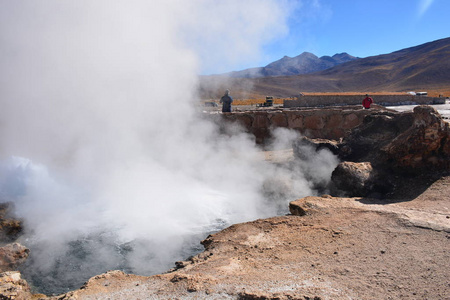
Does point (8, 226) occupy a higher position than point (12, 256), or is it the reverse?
point (8, 226)

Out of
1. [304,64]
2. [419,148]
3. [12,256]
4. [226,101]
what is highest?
[304,64]

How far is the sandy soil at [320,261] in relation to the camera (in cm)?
245

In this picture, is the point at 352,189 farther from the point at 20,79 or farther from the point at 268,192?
the point at 20,79

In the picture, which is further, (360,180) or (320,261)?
(360,180)

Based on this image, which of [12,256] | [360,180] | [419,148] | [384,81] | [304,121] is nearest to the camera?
[12,256]

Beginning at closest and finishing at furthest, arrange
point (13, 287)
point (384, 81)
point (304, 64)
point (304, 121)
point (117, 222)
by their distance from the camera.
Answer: point (13, 287), point (117, 222), point (304, 121), point (384, 81), point (304, 64)

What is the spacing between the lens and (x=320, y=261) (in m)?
2.87

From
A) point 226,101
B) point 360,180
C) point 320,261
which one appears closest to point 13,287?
point 320,261

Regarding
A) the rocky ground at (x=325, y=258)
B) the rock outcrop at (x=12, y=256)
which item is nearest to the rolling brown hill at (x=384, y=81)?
the rocky ground at (x=325, y=258)

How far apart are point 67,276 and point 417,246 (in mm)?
3394

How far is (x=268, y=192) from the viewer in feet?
18.5

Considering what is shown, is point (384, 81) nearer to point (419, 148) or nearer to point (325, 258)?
point (419, 148)

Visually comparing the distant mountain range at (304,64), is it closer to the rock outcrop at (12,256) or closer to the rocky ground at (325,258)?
the rocky ground at (325,258)

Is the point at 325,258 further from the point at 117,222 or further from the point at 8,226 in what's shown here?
the point at 8,226
